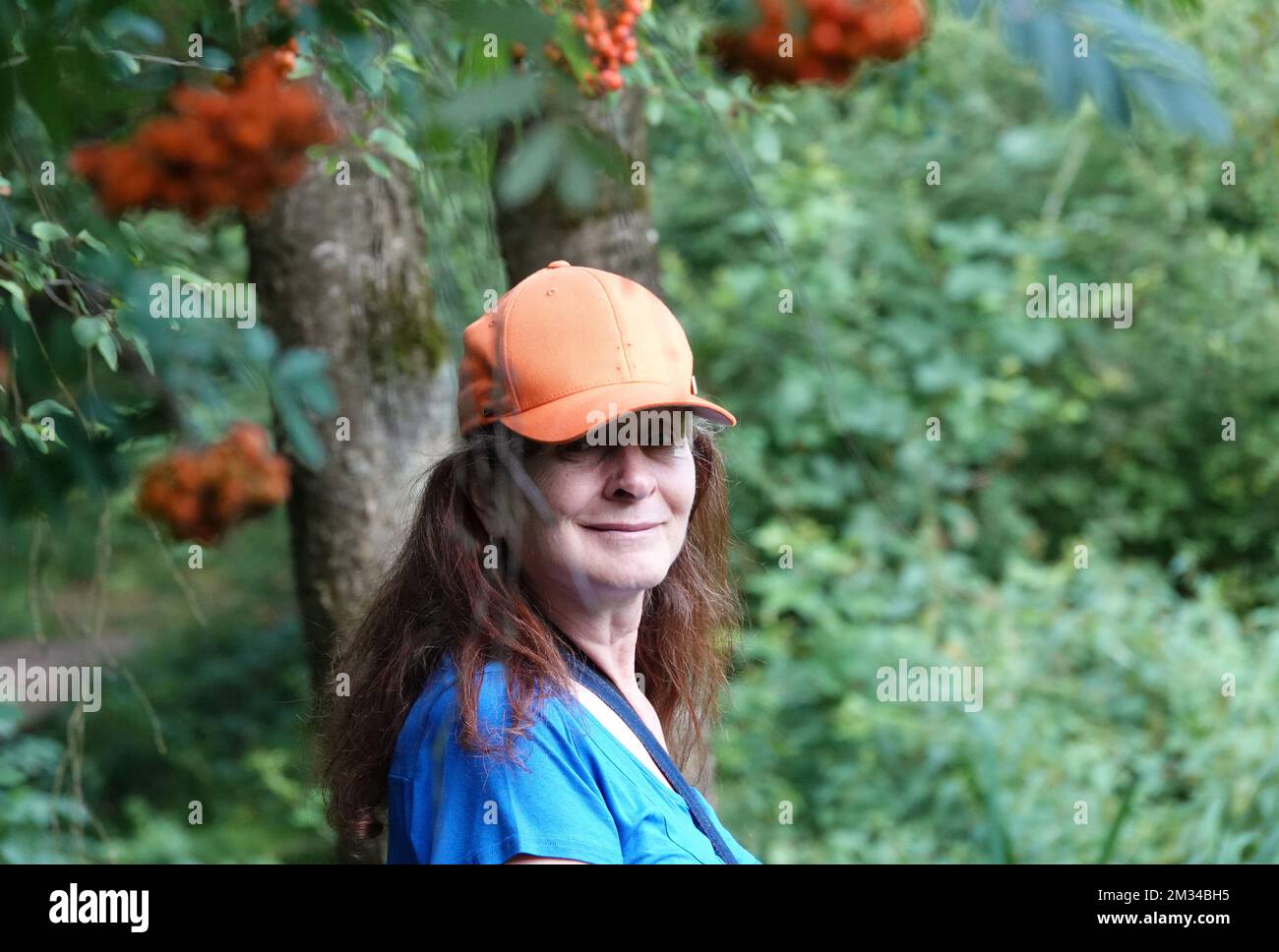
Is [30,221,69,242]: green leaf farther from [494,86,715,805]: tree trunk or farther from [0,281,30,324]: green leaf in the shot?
[494,86,715,805]: tree trunk

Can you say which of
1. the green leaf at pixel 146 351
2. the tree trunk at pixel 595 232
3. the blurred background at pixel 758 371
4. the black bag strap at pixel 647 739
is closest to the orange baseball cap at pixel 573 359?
the blurred background at pixel 758 371

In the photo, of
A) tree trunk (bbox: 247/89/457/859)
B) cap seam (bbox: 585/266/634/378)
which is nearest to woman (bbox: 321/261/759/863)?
cap seam (bbox: 585/266/634/378)

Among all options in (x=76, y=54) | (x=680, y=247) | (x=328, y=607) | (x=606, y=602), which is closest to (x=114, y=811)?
(x=680, y=247)

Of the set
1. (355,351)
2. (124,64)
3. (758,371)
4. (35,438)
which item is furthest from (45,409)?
(758,371)

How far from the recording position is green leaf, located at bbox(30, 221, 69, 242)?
1.26 meters

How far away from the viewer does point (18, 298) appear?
1.36 meters

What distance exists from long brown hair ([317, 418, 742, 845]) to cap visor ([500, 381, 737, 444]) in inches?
1.2

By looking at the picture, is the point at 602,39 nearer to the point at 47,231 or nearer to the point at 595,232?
the point at 47,231

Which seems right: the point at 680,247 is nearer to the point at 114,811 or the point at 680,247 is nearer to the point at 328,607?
the point at 114,811

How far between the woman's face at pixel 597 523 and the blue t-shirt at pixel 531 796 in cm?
16

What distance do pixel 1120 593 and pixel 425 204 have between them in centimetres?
435

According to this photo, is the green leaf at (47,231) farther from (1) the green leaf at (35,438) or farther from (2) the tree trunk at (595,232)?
(2) the tree trunk at (595,232)

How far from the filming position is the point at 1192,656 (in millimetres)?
Answer: 4523

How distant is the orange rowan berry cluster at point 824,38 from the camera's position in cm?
114
